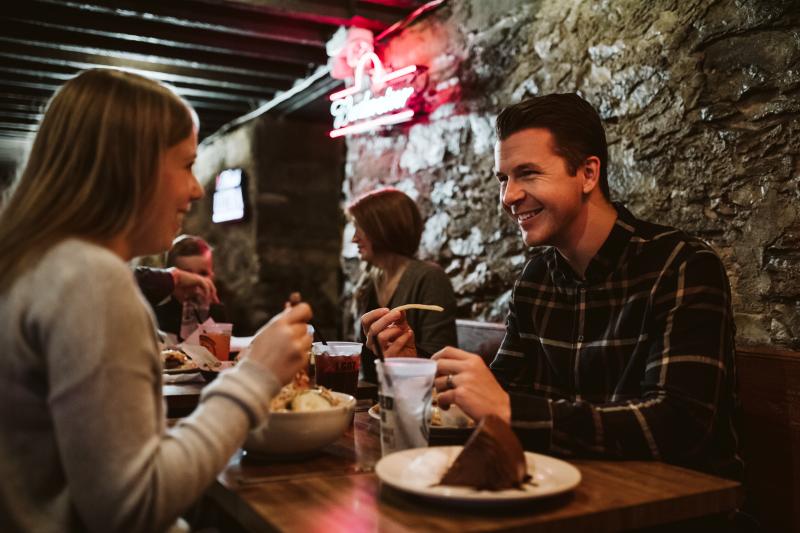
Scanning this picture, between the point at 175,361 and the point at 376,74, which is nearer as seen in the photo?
the point at 175,361

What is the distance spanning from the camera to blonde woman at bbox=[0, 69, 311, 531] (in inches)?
34.5

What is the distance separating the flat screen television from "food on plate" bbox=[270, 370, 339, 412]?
5.73 m

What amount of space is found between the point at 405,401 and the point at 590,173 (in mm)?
974

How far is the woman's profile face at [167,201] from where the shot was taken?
3.65 ft

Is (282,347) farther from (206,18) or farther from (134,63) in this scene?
(134,63)

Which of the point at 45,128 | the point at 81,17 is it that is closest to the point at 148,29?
the point at 81,17

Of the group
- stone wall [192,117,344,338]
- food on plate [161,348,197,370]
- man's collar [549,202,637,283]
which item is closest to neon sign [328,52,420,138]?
stone wall [192,117,344,338]

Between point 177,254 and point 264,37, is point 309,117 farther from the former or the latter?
point 177,254

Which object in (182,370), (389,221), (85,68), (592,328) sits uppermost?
(85,68)

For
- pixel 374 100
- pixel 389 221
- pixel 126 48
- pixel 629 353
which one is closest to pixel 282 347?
pixel 629 353

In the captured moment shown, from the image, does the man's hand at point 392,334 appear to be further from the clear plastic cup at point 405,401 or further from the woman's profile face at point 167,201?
the woman's profile face at point 167,201

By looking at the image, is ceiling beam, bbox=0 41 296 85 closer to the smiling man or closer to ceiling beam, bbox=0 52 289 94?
ceiling beam, bbox=0 52 289 94

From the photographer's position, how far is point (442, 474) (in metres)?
1.08

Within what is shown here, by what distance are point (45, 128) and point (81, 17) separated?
3.97 m
